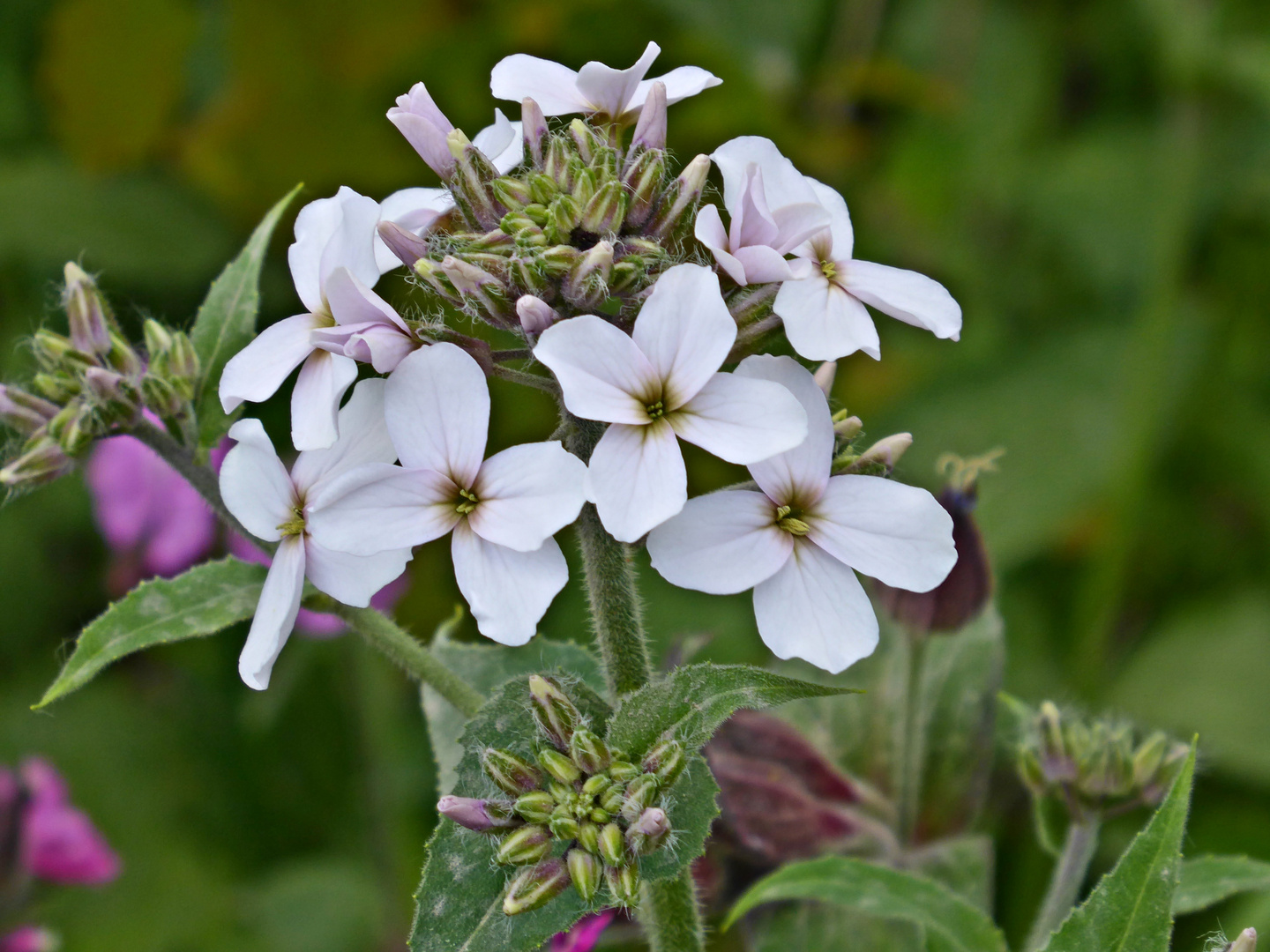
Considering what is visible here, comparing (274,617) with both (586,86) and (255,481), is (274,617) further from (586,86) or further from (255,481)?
(586,86)

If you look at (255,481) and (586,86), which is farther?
(586,86)

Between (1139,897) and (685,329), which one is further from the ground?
(685,329)

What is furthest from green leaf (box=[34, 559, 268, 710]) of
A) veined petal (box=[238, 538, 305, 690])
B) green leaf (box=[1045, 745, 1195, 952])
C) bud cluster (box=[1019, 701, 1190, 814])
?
bud cluster (box=[1019, 701, 1190, 814])

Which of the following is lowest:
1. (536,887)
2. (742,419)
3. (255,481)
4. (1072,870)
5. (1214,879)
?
(1072,870)

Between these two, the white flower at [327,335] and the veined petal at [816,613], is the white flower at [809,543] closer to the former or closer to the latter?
the veined petal at [816,613]

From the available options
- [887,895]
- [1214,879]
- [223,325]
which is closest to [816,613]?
[887,895]

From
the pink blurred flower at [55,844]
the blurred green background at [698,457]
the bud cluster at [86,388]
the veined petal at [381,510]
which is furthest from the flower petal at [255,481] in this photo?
the blurred green background at [698,457]
